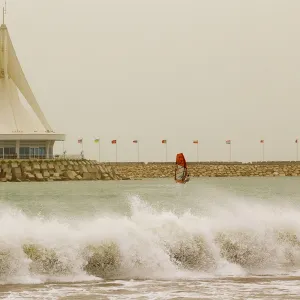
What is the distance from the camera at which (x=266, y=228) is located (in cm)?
2686

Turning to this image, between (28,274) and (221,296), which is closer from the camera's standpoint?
(221,296)

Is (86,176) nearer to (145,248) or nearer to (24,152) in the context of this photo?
(24,152)

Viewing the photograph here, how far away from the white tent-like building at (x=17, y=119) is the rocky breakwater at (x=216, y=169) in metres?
28.1

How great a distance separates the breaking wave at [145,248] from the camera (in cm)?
2252

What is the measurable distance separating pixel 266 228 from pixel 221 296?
7.33 meters

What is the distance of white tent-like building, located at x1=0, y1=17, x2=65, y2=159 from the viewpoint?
11938cm

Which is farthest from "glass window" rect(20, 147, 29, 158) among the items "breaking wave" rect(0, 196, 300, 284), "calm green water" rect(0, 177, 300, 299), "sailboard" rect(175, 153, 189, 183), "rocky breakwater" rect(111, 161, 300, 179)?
"breaking wave" rect(0, 196, 300, 284)

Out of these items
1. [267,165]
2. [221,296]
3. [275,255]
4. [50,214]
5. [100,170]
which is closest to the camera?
[221,296]

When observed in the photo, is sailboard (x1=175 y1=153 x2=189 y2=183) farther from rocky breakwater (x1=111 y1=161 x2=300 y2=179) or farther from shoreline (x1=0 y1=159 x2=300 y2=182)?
rocky breakwater (x1=111 y1=161 x2=300 y2=179)

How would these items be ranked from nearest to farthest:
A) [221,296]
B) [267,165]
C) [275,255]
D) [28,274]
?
1. [221,296]
2. [28,274]
3. [275,255]
4. [267,165]

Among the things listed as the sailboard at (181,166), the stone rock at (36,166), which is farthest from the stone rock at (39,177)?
the sailboard at (181,166)

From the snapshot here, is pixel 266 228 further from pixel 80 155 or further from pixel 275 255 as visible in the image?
pixel 80 155

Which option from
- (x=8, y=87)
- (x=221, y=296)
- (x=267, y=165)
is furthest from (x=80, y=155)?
(x=221, y=296)

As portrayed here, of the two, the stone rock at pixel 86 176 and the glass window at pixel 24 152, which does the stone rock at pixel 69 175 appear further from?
the glass window at pixel 24 152
